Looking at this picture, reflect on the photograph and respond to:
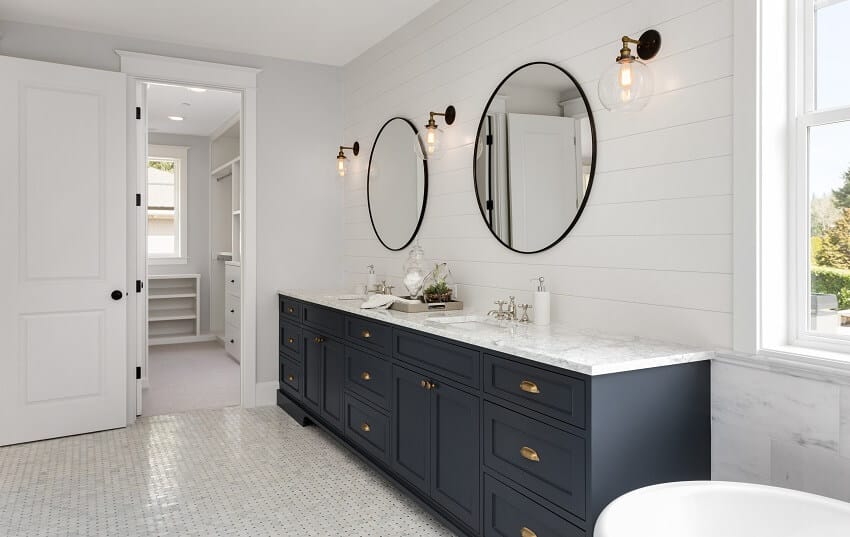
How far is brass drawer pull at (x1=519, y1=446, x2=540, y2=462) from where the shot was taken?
78.9 inches

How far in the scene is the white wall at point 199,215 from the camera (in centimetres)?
752

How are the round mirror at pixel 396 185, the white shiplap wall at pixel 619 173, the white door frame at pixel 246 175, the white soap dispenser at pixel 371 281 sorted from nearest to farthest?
the white shiplap wall at pixel 619 173
the round mirror at pixel 396 185
the white soap dispenser at pixel 371 281
the white door frame at pixel 246 175

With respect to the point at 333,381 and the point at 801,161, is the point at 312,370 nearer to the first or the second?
the point at 333,381

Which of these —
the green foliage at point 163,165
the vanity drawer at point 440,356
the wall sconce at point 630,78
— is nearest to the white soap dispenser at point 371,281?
the vanity drawer at point 440,356

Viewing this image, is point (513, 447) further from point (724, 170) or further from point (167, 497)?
point (167, 497)

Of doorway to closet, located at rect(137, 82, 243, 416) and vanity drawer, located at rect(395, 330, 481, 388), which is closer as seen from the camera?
vanity drawer, located at rect(395, 330, 481, 388)

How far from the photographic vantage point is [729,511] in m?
1.51

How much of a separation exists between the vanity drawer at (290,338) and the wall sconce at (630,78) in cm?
265

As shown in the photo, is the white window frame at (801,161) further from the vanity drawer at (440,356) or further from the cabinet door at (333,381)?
the cabinet door at (333,381)

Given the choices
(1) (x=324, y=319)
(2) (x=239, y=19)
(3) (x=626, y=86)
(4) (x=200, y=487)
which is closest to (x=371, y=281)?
(1) (x=324, y=319)

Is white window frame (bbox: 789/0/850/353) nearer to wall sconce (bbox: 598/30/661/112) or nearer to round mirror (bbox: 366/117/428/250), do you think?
wall sconce (bbox: 598/30/661/112)

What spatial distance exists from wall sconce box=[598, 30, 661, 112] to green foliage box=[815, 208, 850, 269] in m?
0.75

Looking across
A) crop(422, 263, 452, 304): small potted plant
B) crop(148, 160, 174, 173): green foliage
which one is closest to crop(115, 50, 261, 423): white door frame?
crop(422, 263, 452, 304): small potted plant

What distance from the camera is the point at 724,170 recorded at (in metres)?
1.97
